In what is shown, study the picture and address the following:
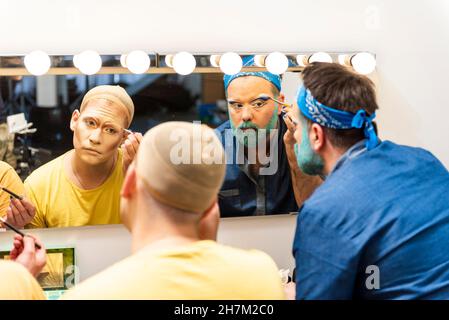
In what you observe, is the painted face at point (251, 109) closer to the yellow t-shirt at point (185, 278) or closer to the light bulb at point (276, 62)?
the light bulb at point (276, 62)

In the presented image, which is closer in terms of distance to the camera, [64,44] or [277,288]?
[277,288]

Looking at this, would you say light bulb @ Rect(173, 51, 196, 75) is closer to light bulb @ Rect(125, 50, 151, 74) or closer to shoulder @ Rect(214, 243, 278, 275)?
light bulb @ Rect(125, 50, 151, 74)

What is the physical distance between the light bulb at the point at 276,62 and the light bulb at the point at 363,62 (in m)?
0.21

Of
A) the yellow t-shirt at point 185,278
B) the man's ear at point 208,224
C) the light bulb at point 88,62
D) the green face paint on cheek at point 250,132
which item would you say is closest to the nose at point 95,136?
the light bulb at point 88,62

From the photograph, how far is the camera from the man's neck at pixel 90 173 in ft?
5.26

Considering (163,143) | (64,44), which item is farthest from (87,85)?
(163,143)

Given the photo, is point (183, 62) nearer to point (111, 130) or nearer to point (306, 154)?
point (111, 130)

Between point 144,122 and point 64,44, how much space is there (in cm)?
29

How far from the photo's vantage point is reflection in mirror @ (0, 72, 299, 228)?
5.09 ft

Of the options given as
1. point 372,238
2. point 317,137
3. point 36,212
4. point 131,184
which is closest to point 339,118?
point 317,137

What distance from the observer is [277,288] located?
92cm

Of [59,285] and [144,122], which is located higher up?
[144,122]

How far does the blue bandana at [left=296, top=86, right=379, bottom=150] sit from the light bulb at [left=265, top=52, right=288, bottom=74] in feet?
1.35

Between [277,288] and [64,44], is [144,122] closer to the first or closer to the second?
[64,44]
